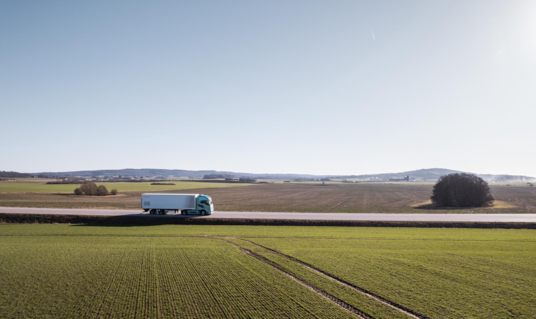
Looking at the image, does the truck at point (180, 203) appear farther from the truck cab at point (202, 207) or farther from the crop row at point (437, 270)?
the crop row at point (437, 270)

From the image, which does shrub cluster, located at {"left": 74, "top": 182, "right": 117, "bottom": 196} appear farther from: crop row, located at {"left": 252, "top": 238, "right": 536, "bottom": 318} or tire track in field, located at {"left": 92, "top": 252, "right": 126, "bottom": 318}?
crop row, located at {"left": 252, "top": 238, "right": 536, "bottom": 318}

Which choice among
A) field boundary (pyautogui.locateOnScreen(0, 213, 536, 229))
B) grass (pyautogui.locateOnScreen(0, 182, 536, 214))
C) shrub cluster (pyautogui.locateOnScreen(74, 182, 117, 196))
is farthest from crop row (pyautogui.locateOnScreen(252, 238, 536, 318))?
shrub cluster (pyautogui.locateOnScreen(74, 182, 117, 196))

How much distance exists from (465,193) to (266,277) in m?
55.8

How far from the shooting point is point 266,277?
14773mm

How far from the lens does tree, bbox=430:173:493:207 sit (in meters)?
55.3

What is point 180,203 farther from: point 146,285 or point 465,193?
point 465,193

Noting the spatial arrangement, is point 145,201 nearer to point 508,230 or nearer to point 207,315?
point 207,315

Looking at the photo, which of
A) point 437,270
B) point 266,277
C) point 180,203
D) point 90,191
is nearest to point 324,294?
point 266,277

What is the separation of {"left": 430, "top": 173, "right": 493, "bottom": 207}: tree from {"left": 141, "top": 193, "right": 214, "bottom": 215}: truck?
4603cm

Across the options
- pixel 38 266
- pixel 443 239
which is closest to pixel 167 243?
pixel 38 266

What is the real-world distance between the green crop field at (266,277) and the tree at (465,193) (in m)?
34.3

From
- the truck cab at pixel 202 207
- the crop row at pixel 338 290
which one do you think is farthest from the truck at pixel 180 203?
the crop row at pixel 338 290

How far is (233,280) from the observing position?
46.8ft

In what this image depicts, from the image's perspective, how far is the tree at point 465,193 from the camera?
55.3 meters
